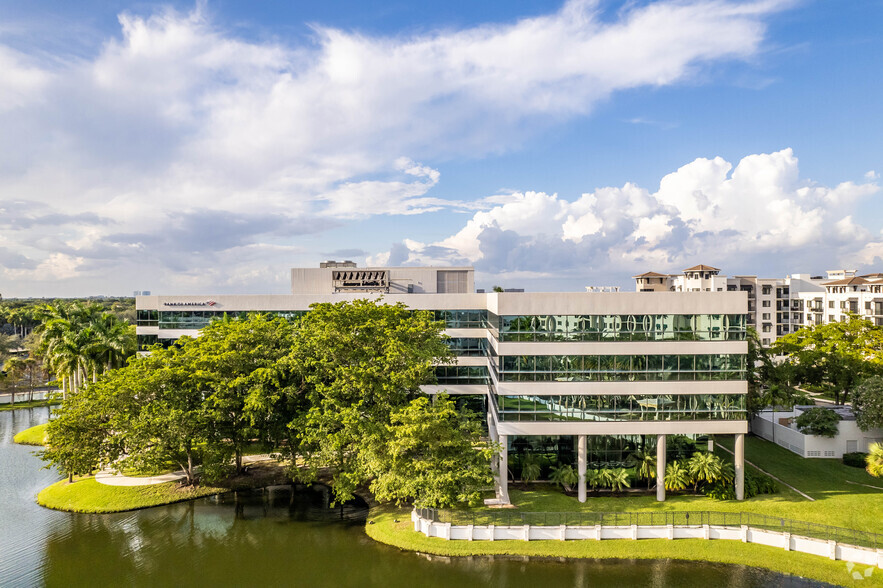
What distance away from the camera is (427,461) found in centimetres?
2891

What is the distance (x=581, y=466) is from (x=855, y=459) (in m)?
24.4


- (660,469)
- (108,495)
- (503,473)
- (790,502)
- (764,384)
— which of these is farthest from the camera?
(764,384)

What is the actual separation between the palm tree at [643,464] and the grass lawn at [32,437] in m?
55.2

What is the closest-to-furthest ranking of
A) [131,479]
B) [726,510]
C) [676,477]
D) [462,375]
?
[726,510]
[676,477]
[131,479]
[462,375]

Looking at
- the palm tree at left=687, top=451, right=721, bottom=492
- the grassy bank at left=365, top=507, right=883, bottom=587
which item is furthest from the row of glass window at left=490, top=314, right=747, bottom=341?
the grassy bank at left=365, top=507, right=883, bottom=587

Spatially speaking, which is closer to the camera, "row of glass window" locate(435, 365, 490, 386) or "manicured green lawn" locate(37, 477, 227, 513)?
"manicured green lawn" locate(37, 477, 227, 513)

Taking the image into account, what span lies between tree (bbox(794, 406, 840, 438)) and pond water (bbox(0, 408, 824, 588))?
21.8m

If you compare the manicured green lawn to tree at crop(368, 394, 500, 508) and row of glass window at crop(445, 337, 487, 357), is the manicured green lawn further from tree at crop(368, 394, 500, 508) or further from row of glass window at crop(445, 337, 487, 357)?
row of glass window at crop(445, 337, 487, 357)

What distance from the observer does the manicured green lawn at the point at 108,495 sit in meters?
35.1

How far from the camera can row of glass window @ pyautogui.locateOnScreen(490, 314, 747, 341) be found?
33.8m

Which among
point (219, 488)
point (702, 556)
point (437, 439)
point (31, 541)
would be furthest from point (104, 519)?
point (702, 556)

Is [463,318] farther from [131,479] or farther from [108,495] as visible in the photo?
[108,495]

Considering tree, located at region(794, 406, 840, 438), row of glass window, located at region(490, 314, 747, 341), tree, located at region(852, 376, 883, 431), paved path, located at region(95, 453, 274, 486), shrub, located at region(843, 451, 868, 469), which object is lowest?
paved path, located at region(95, 453, 274, 486)

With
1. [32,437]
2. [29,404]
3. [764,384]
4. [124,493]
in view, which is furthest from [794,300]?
[29,404]
